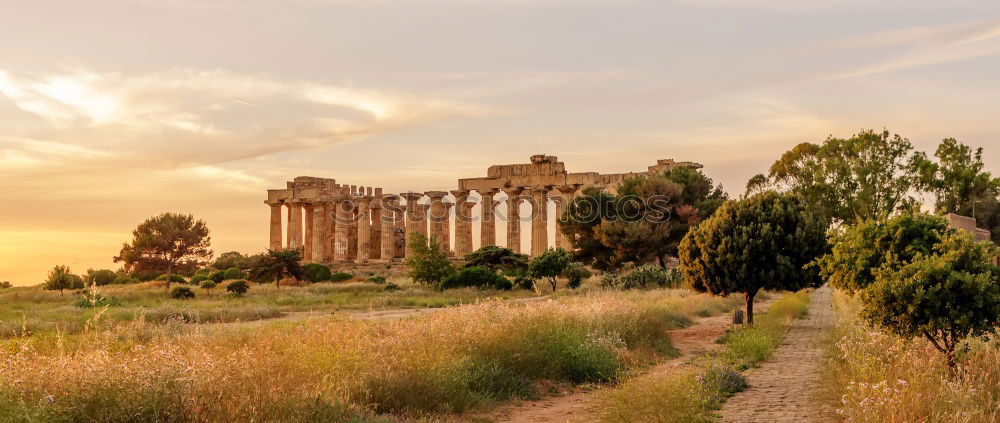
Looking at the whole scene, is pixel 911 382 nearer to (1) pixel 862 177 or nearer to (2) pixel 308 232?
(1) pixel 862 177

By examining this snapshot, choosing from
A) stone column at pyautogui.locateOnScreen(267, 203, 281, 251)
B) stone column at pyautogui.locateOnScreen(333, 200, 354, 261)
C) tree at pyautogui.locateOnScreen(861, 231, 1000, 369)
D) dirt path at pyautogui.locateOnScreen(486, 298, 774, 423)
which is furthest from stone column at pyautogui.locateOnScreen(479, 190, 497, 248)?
tree at pyautogui.locateOnScreen(861, 231, 1000, 369)

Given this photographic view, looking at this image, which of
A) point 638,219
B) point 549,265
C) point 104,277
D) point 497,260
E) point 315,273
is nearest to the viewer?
point 549,265

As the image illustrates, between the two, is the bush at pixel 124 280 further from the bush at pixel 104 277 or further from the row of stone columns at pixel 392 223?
the row of stone columns at pixel 392 223

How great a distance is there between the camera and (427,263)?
46.3 metres

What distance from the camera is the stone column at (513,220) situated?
5997 centimetres

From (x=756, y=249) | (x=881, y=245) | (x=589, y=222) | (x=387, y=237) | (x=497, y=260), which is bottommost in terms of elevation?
(x=497, y=260)

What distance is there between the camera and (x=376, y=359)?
41.4 ft

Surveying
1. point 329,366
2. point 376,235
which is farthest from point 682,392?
point 376,235

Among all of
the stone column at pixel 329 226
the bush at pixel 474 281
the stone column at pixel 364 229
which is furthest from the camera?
the stone column at pixel 329 226

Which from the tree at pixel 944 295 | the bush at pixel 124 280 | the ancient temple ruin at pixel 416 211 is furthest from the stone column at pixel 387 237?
the tree at pixel 944 295

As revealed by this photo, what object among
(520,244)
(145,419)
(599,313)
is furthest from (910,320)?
(520,244)

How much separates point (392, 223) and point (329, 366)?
5582cm

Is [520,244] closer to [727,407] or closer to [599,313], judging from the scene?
[599,313]

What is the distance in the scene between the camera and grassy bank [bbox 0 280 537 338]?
87.9ft
